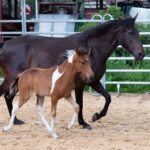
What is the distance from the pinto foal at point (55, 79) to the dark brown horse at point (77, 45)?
573mm

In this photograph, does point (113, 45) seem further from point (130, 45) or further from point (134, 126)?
point (134, 126)

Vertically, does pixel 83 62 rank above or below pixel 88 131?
above

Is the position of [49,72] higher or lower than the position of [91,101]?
higher

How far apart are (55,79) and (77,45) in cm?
96

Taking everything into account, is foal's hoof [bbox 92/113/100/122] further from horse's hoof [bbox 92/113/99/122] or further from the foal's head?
the foal's head

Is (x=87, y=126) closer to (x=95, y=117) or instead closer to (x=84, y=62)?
(x=95, y=117)

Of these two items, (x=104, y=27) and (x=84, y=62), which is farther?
(x=104, y=27)

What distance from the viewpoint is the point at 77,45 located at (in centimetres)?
786

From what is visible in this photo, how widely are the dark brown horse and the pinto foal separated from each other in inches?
22.6

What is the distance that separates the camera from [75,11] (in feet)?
56.4

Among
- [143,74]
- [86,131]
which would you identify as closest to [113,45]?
[86,131]

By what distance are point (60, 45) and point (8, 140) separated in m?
1.70

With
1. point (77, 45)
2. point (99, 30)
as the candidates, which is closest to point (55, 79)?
point (77, 45)

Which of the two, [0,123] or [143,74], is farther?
[143,74]
